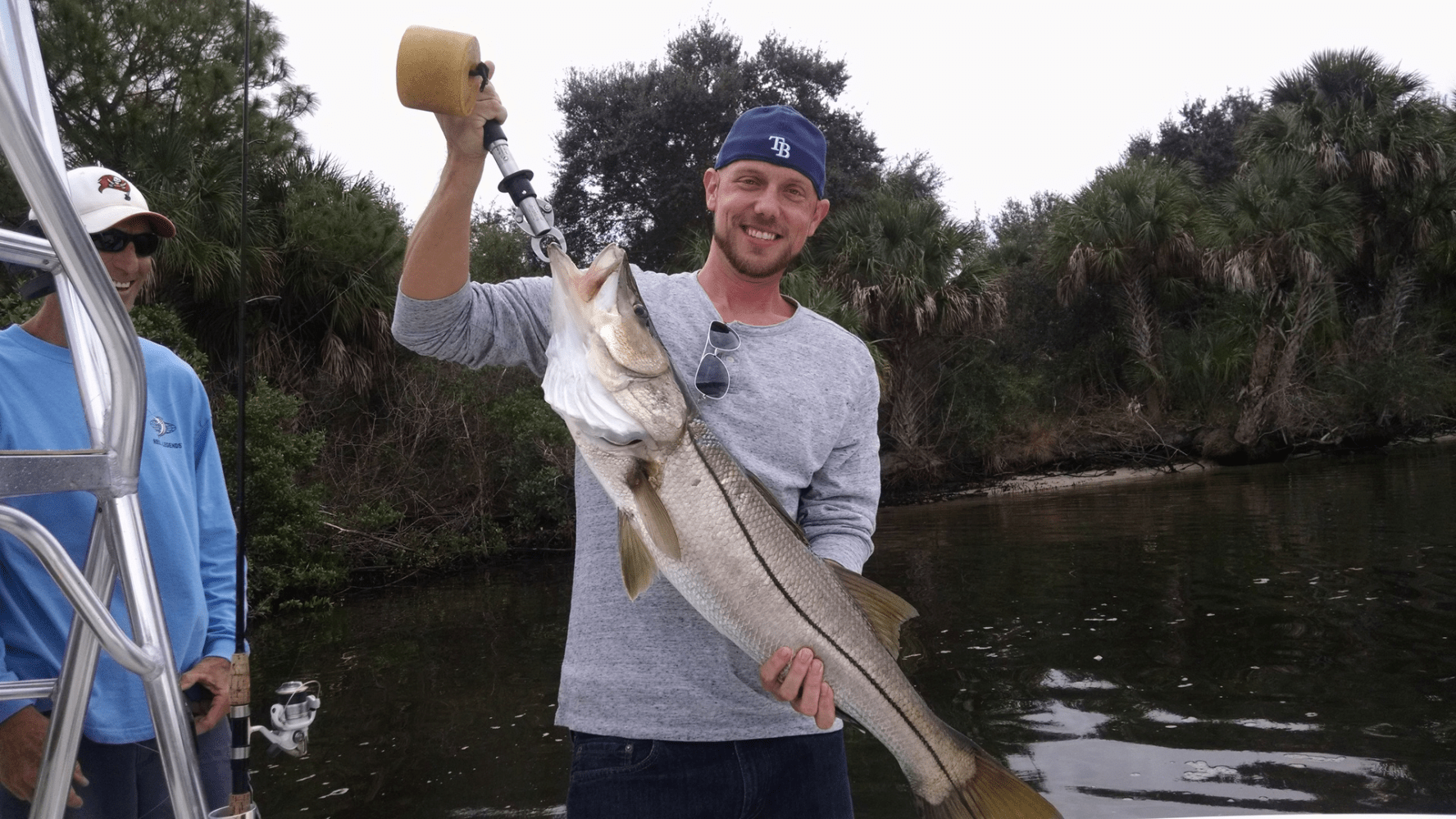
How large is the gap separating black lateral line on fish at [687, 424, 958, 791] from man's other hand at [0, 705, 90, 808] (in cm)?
148

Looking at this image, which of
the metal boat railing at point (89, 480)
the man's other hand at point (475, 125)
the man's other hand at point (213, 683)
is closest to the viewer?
the metal boat railing at point (89, 480)

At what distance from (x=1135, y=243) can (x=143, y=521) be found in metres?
25.0

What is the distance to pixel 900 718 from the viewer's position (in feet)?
7.57

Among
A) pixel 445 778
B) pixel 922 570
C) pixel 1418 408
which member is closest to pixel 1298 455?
pixel 1418 408

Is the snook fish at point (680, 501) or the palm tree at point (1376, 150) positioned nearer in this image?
the snook fish at point (680, 501)

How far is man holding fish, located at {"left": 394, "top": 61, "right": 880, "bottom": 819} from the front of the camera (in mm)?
2146

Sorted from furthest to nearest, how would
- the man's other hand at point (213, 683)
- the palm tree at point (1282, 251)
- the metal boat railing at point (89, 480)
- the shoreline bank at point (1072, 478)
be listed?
the palm tree at point (1282, 251) → the shoreline bank at point (1072, 478) → the man's other hand at point (213, 683) → the metal boat railing at point (89, 480)

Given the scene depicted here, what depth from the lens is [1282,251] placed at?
78.6 ft

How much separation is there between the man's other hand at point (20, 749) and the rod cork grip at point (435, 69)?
1548mm

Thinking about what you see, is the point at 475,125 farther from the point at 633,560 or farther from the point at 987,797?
the point at 987,797

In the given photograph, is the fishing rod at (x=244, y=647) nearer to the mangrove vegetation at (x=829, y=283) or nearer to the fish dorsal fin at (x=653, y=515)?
the fish dorsal fin at (x=653, y=515)

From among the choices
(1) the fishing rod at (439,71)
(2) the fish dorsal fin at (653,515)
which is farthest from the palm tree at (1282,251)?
(1) the fishing rod at (439,71)

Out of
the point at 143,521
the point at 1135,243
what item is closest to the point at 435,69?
the point at 143,521

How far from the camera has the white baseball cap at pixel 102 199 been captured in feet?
8.61
